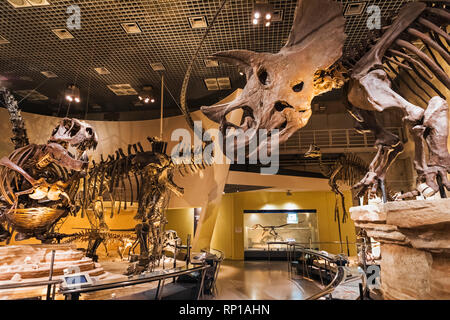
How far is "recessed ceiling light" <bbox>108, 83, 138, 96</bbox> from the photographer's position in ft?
25.8

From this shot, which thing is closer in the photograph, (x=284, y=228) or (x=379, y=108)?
(x=379, y=108)

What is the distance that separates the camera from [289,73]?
7.55 ft

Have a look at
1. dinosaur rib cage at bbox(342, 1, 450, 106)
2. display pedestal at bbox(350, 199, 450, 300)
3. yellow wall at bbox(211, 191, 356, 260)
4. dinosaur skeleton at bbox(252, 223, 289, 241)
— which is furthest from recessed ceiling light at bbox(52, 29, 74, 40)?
dinosaur skeleton at bbox(252, 223, 289, 241)

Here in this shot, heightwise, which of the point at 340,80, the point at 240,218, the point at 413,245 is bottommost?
the point at 240,218

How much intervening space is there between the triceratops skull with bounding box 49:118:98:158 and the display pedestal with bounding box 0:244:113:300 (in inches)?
71.9

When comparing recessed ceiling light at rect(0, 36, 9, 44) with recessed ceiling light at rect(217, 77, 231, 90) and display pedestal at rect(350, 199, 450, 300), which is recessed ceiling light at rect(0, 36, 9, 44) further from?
display pedestal at rect(350, 199, 450, 300)

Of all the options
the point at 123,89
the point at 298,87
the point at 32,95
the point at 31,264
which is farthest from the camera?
the point at 32,95

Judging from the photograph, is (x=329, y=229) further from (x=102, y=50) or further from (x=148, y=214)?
(x=102, y=50)

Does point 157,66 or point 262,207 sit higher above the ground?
point 157,66

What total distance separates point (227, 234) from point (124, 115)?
262 inches

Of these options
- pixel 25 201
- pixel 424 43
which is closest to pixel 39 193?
pixel 25 201

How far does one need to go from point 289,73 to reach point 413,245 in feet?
5.19

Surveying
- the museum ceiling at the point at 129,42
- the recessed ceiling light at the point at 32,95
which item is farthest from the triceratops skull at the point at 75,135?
the recessed ceiling light at the point at 32,95

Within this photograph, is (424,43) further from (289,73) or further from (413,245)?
(413,245)
